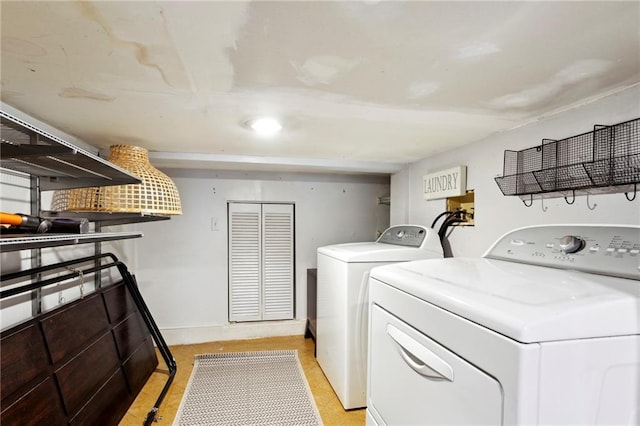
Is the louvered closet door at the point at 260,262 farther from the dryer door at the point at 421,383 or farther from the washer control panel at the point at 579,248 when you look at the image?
the washer control panel at the point at 579,248

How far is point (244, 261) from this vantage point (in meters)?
3.47

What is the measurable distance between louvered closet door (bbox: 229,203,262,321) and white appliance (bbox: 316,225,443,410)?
1.28 metres

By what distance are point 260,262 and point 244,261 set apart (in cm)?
17

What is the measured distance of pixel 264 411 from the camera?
217 cm

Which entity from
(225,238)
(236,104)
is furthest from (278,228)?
(236,104)

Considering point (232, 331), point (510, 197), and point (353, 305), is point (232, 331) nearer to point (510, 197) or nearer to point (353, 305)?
point (353, 305)

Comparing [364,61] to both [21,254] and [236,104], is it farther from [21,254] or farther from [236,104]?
[21,254]

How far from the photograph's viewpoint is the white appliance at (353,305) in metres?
2.16

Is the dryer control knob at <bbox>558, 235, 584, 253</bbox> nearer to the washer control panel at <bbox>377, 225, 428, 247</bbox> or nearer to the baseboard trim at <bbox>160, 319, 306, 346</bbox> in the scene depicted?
the washer control panel at <bbox>377, 225, 428, 247</bbox>

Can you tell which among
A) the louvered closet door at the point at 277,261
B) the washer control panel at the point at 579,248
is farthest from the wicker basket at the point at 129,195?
the washer control panel at the point at 579,248

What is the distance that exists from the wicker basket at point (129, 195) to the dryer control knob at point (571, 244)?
1967mm

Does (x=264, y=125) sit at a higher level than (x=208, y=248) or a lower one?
higher

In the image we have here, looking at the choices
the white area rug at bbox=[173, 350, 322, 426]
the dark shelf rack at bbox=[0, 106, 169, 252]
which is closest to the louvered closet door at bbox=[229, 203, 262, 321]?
the white area rug at bbox=[173, 350, 322, 426]

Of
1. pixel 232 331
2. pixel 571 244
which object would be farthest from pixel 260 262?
pixel 571 244
